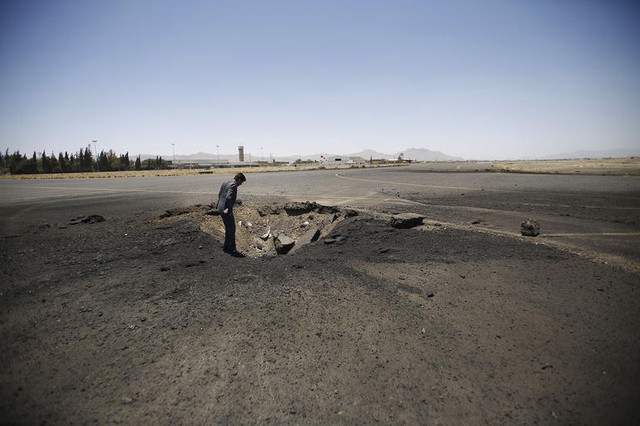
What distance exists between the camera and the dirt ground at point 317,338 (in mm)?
2664

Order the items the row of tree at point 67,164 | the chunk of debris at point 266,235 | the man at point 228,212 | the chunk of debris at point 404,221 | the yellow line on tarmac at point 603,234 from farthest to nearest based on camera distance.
Result: the row of tree at point 67,164
the chunk of debris at point 266,235
the chunk of debris at point 404,221
the yellow line on tarmac at point 603,234
the man at point 228,212

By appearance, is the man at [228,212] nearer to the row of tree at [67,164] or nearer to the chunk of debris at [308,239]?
the chunk of debris at [308,239]

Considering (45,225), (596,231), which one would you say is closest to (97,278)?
(45,225)

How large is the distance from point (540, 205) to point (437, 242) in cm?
863

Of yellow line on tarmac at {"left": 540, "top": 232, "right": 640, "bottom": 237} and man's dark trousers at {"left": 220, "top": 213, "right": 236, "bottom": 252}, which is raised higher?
man's dark trousers at {"left": 220, "top": 213, "right": 236, "bottom": 252}

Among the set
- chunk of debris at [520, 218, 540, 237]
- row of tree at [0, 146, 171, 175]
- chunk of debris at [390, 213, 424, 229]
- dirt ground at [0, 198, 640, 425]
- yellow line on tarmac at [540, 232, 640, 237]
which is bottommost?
dirt ground at [0, 198, 640, 425]

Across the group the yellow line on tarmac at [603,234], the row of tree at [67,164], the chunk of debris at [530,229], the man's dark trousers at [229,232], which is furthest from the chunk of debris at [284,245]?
the row of tree at [67,164]

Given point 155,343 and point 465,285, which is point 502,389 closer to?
point 465,285

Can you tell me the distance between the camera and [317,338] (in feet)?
11.7

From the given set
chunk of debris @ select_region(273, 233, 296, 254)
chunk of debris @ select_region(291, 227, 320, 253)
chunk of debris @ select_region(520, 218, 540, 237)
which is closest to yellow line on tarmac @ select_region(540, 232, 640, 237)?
chunk of debris @ select_region(520, 218, 540, 237)

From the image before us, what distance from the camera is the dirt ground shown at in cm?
266

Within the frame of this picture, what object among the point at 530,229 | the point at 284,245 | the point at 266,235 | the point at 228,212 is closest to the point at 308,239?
the point at 284,245

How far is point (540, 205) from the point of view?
1257 cm

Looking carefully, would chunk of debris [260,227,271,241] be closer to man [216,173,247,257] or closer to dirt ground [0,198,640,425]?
man [216,173,247,257]
